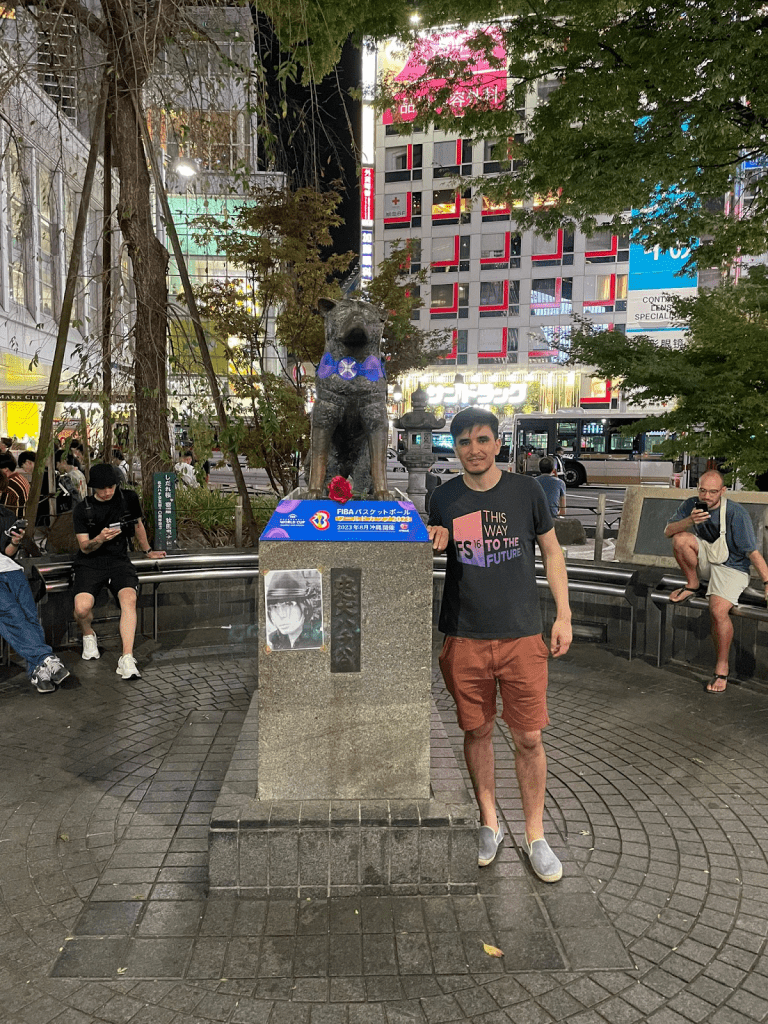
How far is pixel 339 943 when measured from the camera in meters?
2.79

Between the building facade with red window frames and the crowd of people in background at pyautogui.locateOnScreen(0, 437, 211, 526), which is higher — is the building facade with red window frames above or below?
above

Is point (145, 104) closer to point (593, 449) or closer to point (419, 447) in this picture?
point (419, 447)

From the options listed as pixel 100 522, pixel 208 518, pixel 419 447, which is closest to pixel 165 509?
pixel 208 518

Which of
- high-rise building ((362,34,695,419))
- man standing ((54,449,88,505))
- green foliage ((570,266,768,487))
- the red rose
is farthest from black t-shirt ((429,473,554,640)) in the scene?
high-rise building ((362,34,695,419))

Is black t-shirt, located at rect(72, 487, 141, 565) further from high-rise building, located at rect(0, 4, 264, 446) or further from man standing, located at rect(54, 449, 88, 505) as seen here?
man standing, located at rect(54, 449, 88, 505)

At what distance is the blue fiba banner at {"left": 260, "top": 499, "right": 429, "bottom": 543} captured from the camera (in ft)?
10.5

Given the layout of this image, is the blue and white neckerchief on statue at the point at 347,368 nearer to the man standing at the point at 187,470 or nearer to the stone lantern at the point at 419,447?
the man standing at the point at 187,470

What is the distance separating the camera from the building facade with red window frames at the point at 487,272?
44562 mm

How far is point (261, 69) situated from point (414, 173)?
156 feet

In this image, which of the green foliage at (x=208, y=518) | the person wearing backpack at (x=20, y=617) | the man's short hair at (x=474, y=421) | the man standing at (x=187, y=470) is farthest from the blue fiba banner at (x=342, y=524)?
the man standing at (x=187, y=470)

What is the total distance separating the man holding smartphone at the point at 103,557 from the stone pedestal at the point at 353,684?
322cm

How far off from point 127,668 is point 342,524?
3.57 m

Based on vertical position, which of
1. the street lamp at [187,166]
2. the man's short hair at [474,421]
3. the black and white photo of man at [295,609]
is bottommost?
the black and white photo of man at [295,609]

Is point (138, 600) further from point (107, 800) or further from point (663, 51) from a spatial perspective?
point (663, 51)
